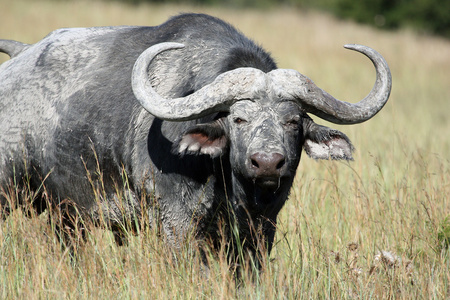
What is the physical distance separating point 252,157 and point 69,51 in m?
2.51

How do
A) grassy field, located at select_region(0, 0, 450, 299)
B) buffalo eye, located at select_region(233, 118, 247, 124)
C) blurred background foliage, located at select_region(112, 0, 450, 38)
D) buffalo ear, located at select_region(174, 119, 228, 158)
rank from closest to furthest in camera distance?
grassy field, located at select_region(0, 0, 450, 299), buffalo eye, located at select_region(233, 118, 247, 124), buffalo ear, located at select_region(174, 119, 228, 158), blurred background foliage, located at select_region(112, 0, 450, 38)

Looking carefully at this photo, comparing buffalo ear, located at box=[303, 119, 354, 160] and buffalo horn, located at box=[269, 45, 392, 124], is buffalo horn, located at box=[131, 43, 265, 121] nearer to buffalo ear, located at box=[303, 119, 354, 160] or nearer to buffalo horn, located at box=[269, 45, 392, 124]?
buffalo horn, located at box=[269, 45, 392, 124]

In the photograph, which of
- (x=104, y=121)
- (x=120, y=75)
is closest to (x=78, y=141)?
(x=104, y=121)

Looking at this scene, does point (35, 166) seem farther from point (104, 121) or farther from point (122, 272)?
point (122, 272)

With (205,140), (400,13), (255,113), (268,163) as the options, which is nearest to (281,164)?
(268,163)

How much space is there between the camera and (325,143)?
4145mm

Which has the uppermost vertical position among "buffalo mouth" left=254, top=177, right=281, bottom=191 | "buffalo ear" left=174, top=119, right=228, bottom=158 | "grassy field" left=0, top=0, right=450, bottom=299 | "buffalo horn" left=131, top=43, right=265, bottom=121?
"buffalo horn" left=131, top=43, right=265, bottom=121

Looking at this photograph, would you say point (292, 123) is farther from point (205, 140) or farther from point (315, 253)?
point (315, 253)

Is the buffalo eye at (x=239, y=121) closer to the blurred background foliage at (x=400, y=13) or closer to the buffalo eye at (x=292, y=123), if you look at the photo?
the buffalo eye at (x=292, y=123)

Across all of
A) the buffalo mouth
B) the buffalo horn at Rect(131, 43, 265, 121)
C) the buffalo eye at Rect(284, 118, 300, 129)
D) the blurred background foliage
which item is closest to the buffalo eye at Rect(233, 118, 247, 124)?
the buffalo horn at Rect(131, 43, 265, 121)

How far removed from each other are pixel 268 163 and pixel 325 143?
32.1 inches

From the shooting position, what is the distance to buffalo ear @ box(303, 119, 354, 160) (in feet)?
13.4

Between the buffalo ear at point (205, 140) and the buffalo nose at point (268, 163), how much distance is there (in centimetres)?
55

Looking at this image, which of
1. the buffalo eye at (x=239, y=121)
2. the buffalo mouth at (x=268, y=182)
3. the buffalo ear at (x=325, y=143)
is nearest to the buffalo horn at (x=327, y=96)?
the buffalo ear at (x=325, y=143)
